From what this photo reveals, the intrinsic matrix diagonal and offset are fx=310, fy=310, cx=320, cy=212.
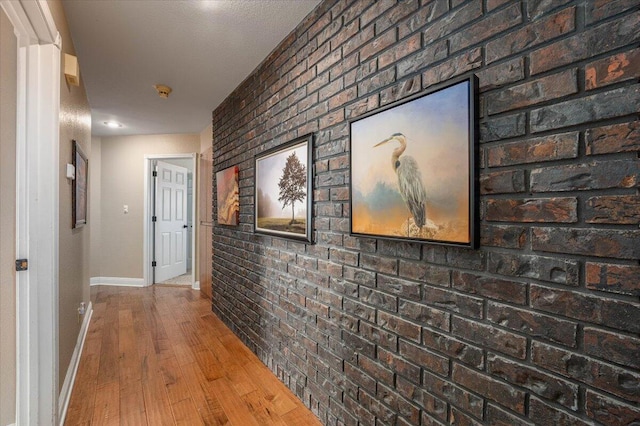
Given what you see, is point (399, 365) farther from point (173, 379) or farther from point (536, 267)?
point (173, 379)

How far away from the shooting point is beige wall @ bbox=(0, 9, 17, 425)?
4.13 feet

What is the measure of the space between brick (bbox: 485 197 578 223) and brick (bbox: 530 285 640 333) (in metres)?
0.19

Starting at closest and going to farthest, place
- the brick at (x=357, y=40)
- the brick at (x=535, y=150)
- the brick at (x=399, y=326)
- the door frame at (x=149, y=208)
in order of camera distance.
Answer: the brick at (x=535, y=150)
the brick at (x=399, y=326)
the brick at (x=357, y=40)
the door frame at (x=149, y=208)

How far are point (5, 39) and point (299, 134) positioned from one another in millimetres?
1374

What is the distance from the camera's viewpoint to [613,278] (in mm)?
731

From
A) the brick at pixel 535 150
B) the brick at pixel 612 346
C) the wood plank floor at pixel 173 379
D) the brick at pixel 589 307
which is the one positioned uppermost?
the brick at pixel 535 150

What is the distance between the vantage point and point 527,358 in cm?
88

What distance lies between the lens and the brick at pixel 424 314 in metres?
1.10

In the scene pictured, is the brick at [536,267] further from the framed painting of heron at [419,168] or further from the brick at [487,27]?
the brick at [487,27]

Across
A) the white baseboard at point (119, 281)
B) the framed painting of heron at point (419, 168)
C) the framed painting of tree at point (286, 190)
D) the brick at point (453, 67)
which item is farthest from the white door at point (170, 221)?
the brick at point (453, 67)

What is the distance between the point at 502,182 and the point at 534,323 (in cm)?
41

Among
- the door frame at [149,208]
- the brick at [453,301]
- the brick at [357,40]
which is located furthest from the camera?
the door frame at [149,208]

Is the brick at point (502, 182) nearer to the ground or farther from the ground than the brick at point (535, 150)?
nearer to the ground

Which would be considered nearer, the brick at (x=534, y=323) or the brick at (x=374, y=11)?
the brick at (x=534, y=323)
